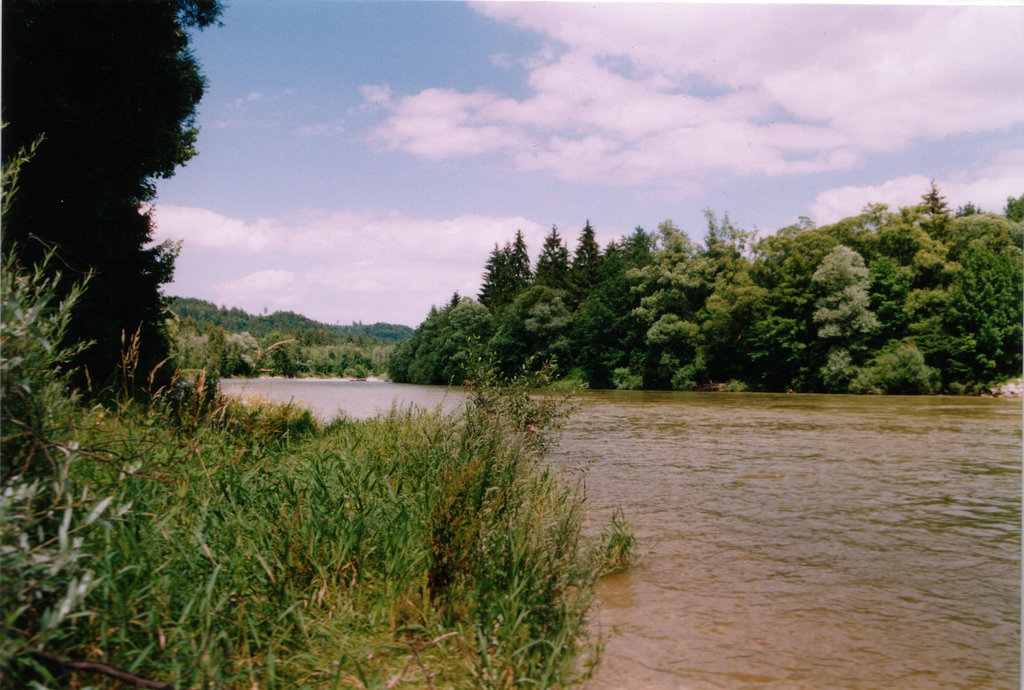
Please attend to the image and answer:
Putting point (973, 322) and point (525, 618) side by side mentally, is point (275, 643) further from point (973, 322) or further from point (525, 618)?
point (973, 322)

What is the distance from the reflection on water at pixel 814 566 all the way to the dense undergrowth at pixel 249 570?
2.35 ft

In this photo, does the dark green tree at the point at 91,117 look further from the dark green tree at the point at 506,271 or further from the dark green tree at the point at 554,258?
the dark green tree at the point at 554,258

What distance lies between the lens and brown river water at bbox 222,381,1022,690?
3.64m

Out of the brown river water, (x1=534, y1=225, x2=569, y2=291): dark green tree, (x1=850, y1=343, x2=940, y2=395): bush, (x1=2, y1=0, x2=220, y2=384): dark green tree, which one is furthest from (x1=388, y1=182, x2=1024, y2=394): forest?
the brown river water

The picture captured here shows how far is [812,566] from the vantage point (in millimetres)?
5449

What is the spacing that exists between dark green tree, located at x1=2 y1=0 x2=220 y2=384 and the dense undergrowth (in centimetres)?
440

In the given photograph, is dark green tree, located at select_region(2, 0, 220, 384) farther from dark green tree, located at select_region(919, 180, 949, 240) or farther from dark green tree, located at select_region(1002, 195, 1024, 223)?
dark green tree, located at select_region(919, 180, 949, 240)

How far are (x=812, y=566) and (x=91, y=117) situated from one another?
9599mm

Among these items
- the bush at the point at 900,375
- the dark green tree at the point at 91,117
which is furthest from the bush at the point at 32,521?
the bush at the point at 900,375

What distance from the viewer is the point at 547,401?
6.86m

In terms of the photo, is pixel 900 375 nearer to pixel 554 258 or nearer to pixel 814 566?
pixel 814 566

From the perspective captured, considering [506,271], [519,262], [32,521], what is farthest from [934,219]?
[32,521]

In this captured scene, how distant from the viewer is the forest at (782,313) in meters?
27.5

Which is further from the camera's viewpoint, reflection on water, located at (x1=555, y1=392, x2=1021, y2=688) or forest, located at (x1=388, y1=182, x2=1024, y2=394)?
forest, located at (x1=388, y1=182, x2=1024, y2=394)
